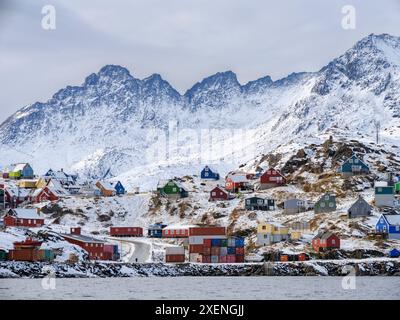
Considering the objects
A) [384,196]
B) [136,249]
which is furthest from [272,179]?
[136,249]

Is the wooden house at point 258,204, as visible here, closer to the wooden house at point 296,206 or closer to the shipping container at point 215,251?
the wooden house at point 296,206

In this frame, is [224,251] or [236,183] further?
[236,183]

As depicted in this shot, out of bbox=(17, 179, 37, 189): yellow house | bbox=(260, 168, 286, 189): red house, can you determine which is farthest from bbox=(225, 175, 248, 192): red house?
bbox=(17, 179, 37, 189): yellow house

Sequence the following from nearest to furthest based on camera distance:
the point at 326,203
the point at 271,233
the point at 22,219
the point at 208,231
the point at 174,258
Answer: the point at 174,258, the point at 208,231, the point at 271,233, the point at 22,219, the point at 326,203

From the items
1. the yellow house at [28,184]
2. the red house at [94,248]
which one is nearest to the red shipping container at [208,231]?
the red house at [94,248]

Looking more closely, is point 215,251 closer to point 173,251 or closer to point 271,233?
point 173,251

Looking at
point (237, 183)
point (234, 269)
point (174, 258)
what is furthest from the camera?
point (237, 183)

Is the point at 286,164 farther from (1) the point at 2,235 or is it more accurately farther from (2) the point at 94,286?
(2) the point at 94,286
